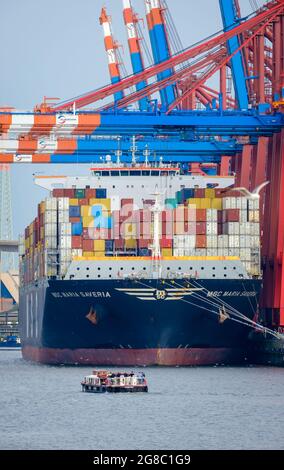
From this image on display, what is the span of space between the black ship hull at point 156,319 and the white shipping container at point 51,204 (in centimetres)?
330

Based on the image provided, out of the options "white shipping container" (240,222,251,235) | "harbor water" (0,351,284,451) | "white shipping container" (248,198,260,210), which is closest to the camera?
"harbor water" (0,351,284,451)

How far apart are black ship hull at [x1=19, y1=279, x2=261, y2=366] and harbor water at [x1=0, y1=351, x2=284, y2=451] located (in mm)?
1322

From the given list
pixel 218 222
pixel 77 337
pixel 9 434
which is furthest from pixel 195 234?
pixel 9 434

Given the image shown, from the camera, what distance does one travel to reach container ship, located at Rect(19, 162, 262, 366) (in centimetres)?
7194

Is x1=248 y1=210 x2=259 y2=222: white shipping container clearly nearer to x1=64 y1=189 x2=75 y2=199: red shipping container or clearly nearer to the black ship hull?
the black ship hull

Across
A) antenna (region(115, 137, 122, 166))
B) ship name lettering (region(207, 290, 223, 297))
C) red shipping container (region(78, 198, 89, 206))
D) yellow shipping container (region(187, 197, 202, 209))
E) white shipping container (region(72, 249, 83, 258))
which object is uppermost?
antenna (region(115, 137, 122, 166))

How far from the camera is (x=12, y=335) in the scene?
14088cm

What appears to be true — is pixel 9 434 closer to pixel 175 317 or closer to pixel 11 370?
pixel 175 317

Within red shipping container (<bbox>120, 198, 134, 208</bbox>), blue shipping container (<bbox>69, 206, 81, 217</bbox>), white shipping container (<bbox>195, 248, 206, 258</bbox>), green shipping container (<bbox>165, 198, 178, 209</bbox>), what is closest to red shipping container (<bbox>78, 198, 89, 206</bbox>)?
blue shipping container (<bbox>69, 206, 81, 217</bbox>)

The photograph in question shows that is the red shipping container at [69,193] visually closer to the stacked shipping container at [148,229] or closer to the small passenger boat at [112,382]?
the stacked shipping container at [148,229]

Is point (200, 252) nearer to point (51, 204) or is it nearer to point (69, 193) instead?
point (69, 193)

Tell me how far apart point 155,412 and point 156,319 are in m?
17.7

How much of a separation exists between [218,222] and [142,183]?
6.45 metres
